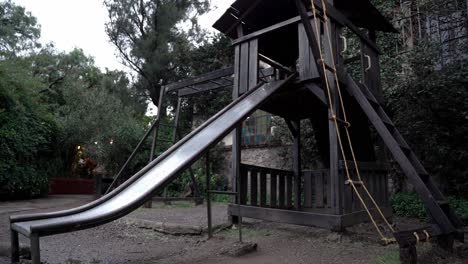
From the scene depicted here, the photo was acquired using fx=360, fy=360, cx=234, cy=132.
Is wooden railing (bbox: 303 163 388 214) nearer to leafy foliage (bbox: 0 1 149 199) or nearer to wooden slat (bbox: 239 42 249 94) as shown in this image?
wooden slat (bbox: 239 42 249 94)

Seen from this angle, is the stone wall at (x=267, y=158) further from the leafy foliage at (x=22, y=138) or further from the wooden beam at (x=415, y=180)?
the wooden beam at (x=415, y=180)

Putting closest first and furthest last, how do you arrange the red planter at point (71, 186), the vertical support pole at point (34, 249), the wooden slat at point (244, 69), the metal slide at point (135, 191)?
the vertical support pole at point (34, 249), the metal slide at point (135, 191), the wooden slat at point (244, 69), the red planter at point (71, 186)

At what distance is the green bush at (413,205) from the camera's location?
22.8ft

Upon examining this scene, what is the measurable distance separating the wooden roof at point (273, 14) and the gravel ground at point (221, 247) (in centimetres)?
350

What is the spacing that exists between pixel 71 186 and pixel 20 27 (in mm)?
14984

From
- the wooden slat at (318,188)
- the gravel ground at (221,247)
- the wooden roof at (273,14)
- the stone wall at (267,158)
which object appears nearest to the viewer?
the gravel ground at (221,247)

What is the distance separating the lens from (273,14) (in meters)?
6.54

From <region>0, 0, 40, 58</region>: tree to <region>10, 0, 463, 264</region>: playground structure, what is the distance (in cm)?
2153

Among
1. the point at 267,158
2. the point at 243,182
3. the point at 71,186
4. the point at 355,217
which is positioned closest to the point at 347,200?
the point at 355,217

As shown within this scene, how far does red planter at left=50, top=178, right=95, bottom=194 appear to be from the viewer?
15888 mm

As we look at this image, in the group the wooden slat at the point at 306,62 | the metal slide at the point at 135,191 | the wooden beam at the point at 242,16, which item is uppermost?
the wooden beam at the point at 242,16

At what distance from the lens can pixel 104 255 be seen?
4.47 m

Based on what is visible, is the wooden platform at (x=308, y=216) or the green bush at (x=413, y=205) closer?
the wooden platform at (x=308, y=216)

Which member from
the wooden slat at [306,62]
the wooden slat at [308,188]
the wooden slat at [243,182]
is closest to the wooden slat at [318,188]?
the wooden slat at [308,188]
